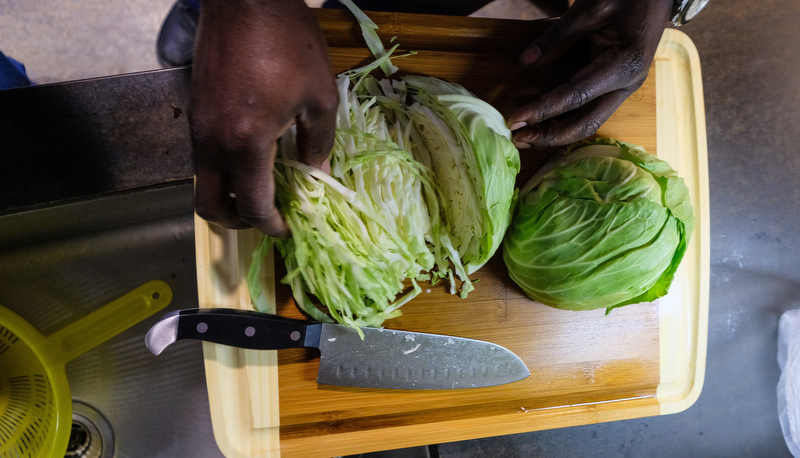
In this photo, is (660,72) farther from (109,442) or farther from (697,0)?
(109,442)

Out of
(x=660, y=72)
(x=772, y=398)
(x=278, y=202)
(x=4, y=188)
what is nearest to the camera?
(x=278, y=202)

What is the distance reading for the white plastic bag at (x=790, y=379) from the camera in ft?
7.73

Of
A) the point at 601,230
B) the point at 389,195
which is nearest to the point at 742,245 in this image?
the point at 601,230

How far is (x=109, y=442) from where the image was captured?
70.6 inches

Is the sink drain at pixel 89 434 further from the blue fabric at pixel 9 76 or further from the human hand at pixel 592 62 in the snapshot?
the human hand at pixel 592 62

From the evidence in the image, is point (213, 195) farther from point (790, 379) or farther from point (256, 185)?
point (790, 379)

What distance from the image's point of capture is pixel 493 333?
64.9 inches

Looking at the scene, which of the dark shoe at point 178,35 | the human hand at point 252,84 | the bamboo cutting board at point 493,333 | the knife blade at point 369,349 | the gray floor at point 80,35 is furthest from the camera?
the gray floor at point 80,35

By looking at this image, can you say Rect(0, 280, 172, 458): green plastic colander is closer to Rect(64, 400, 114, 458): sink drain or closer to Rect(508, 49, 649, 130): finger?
Rect(64, 400, 114, 458): sink drain

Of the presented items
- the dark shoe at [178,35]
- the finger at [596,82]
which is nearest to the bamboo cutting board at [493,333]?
the finger at [596,82]

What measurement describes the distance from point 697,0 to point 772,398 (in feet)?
7.47

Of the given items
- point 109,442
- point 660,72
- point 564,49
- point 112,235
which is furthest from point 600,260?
point 109,442

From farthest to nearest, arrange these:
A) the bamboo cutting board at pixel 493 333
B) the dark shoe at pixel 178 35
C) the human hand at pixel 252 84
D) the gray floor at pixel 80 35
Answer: the gray floor at pixel 80 35 < the dark shoe at pixel 178 35 < the bamboo cutting board at pixel 493 333 < the human hand at pixel 252 84

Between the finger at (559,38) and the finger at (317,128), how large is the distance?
96cm
